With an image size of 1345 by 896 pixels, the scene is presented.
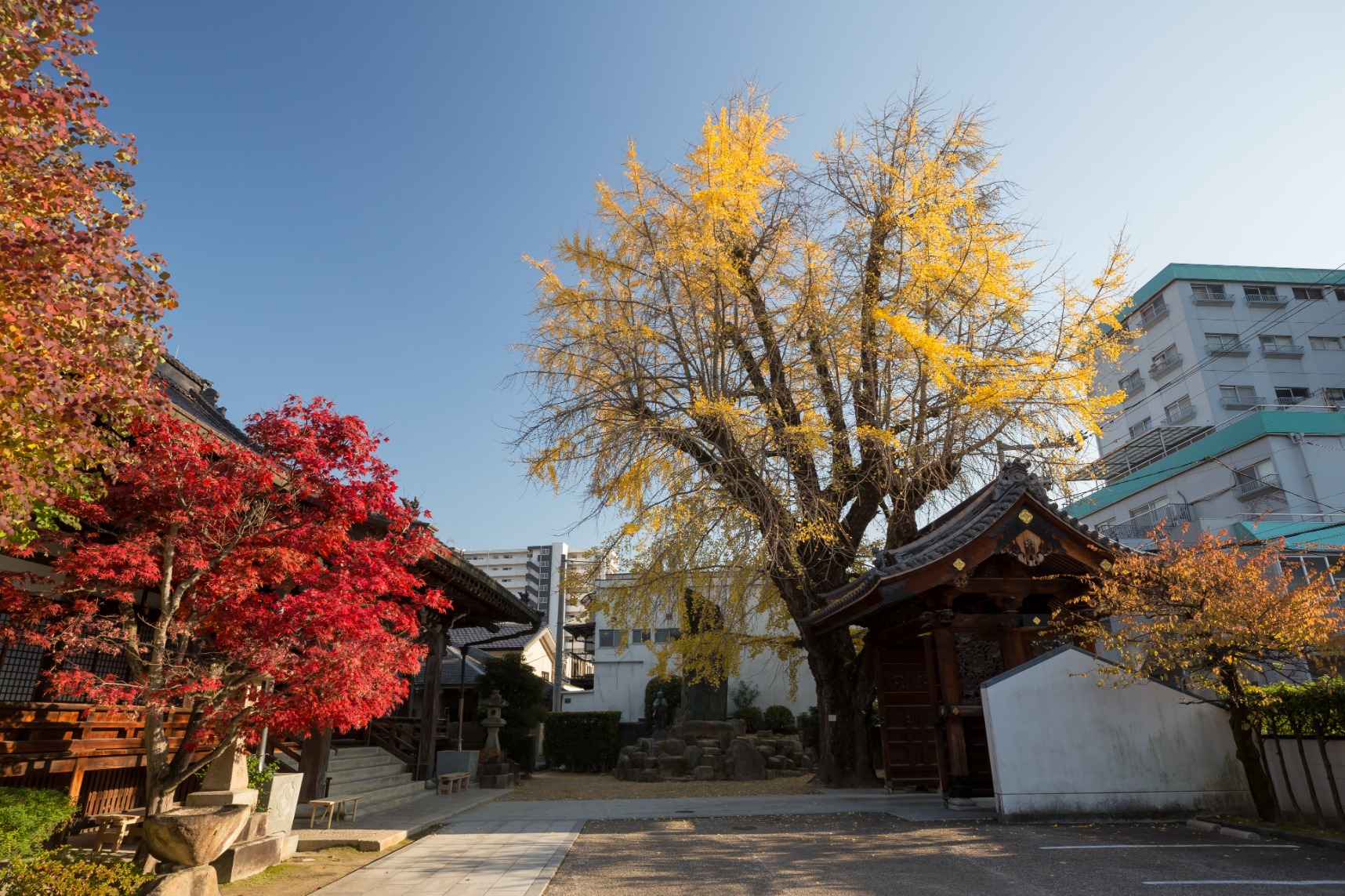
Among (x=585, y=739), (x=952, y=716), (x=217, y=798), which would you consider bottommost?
(x=585, y=739)

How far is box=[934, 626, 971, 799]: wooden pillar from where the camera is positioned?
33.0ft

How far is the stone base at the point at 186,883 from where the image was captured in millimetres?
4863

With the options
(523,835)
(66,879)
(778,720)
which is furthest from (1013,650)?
(778,720)

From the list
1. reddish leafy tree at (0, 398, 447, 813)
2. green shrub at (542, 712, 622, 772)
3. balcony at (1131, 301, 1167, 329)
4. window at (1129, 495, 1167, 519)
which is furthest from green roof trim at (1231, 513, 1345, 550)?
green shrub at (542, 712, 622, 772)

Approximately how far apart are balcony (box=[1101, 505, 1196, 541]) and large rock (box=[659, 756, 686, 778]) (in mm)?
17163

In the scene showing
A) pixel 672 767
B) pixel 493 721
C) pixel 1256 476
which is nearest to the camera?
pixel 493 721

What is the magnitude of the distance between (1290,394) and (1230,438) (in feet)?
31.8

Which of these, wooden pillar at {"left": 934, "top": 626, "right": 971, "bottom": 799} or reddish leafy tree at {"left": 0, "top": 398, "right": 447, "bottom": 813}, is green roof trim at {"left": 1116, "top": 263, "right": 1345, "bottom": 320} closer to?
wooden pillar at {"left": 934, "top": 626, "right": 971, "bottom": 799}

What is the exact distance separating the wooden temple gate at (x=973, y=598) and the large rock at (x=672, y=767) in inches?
267

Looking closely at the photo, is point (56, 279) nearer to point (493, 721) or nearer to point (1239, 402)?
point (493, 721)

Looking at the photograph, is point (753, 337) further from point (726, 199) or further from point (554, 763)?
point (554, 763)

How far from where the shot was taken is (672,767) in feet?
58.0

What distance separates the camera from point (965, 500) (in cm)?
1306

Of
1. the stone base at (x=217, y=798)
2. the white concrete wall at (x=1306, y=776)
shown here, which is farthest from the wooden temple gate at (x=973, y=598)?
the stone base at (x=217, y=798)
